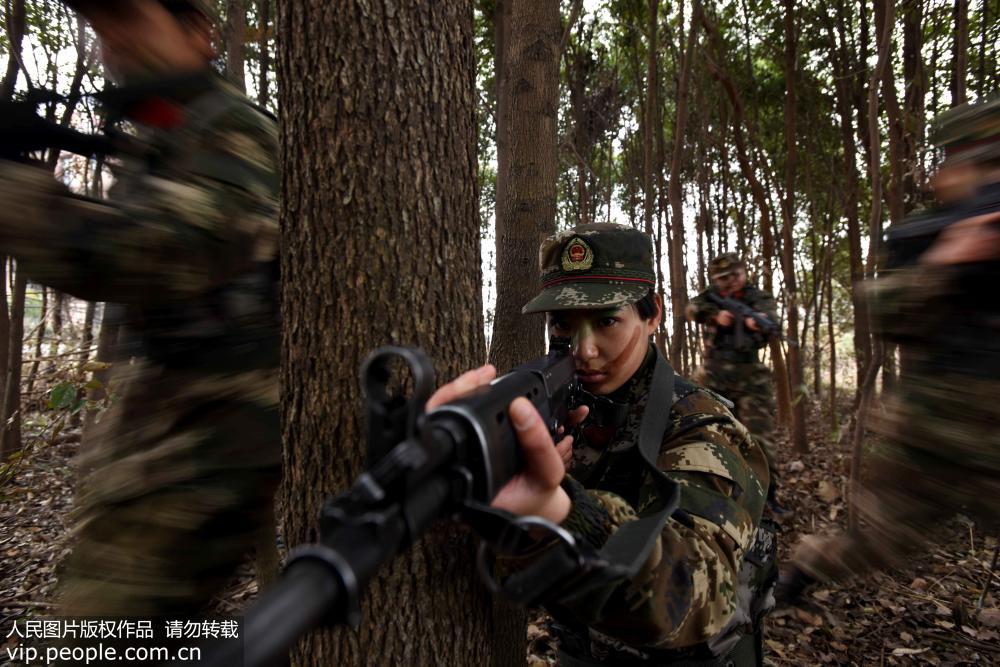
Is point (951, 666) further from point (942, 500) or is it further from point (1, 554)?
point (1, 554)

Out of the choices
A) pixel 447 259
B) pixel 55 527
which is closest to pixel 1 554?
pixel 55 527

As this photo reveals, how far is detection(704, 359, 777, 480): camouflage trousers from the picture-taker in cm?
548

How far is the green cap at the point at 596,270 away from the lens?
1.93 meters

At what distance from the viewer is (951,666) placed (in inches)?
122

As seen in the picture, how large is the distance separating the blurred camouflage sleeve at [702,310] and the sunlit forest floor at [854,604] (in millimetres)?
2040

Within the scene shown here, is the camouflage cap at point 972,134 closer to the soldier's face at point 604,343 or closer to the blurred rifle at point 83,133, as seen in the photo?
the soldier's face at point 604,343

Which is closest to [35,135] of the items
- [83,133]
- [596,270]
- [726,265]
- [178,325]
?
[83,133]

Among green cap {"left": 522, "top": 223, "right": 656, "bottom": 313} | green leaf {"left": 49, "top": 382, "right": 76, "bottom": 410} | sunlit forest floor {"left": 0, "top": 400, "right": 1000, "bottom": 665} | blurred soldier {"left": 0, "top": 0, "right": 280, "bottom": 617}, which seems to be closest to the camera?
blurred soldier {"left": 0, "top": 0, "right": 280, "bottom": 617}

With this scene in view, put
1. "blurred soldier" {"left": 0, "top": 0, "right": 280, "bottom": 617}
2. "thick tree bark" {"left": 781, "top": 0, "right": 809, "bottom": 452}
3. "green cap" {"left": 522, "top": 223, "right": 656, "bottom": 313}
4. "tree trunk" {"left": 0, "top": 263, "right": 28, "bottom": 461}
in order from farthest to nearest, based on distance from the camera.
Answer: "thick tree bark" {"left": 781, "top": 0, "right": 809, "bottom": 452} < "tree trunk" {"left": 0, "top": 263, "right": 28, "bottom": 461} < "green cap" {"left": 522, "top": 223, "right": 656, "bottom": 313} < "blurred soldier" {"left": 0, "top": 0, "right": 280, "bottom": 617}

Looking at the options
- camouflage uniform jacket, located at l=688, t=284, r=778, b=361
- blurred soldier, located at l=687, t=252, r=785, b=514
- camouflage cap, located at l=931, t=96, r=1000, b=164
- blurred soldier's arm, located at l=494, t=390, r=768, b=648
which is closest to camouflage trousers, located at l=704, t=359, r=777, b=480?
blurred soldier, located at l=687, t=252, r=785, b=514

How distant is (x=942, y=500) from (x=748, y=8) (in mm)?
10262

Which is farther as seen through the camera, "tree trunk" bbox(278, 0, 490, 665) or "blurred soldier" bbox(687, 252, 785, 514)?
"blurred soldier" bbox(687, 252, 785, 514)

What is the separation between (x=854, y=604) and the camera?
3.76 m

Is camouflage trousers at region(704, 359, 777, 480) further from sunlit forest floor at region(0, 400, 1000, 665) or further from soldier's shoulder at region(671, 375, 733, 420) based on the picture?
soldier's shoulder at region(671, 375, 733, 420)
